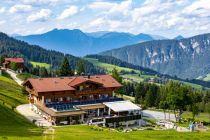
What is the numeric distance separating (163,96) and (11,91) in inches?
2980

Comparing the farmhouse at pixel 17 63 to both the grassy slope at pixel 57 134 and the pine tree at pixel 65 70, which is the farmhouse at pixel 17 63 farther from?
the grassy slope at pixel 57 134

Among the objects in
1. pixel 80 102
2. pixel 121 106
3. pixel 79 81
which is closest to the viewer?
pixel 80 102

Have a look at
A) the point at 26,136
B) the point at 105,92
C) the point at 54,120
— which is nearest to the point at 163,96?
the point at 105,92

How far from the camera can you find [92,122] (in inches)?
3371

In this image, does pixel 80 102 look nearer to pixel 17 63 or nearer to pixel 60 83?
pixel 60 83

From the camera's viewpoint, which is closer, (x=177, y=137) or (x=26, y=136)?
(x=26, y=136)

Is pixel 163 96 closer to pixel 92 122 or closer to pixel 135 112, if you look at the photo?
pixel 135 112

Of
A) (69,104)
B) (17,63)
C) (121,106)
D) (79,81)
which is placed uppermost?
(17,63)

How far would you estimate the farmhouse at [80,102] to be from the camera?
86000 millimetres

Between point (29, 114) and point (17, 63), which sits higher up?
point (17, 63)

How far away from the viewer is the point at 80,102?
94000mm

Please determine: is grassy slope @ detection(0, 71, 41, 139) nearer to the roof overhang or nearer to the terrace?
the terrace

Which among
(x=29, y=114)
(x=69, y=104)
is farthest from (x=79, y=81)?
(x=29, y=114)

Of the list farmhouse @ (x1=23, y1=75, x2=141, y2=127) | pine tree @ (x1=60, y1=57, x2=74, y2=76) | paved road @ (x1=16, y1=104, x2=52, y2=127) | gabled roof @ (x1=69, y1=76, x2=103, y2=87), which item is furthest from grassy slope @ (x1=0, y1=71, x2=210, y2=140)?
pine tree @ (x1=60, y1=57, x2=74, y2=76)
